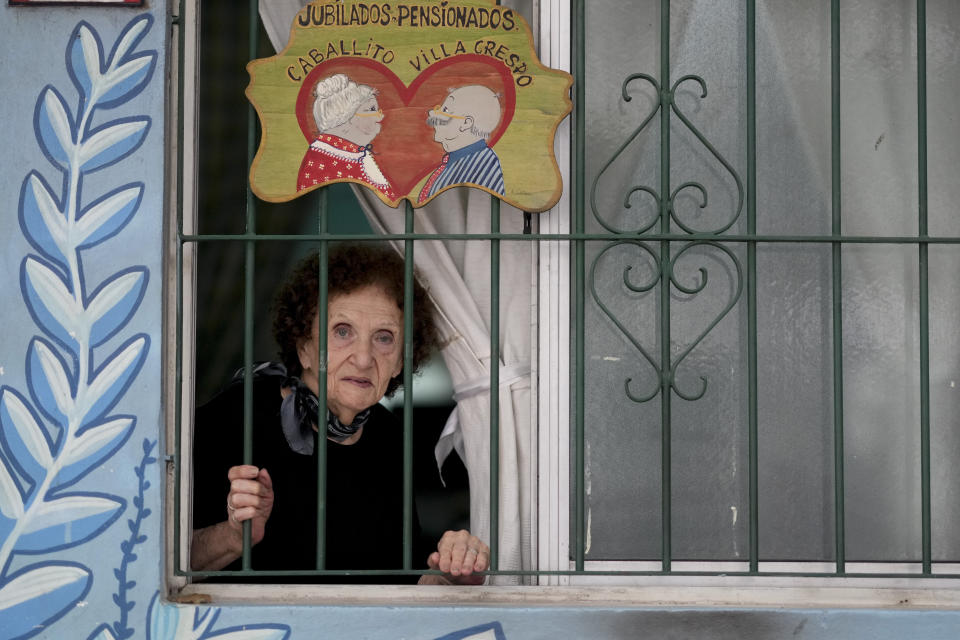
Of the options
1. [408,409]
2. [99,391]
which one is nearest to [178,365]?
[99,391]

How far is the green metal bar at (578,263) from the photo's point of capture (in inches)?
128

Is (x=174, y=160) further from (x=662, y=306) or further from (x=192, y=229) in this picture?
(x=662, y=306)

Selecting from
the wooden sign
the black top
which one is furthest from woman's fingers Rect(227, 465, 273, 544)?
the wooden sign

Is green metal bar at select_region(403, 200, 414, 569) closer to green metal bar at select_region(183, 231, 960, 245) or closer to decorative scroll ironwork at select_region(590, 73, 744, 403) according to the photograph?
green metal bar at select_region(183, 231, 960, 245)

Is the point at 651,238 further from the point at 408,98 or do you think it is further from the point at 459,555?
the point at 459,555

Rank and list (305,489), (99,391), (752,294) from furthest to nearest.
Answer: (305,489)
(752,294)
(99,391)

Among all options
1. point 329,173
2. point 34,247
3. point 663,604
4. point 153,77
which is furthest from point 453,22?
point 663,604

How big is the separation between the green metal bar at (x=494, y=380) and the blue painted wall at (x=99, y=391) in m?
0.23

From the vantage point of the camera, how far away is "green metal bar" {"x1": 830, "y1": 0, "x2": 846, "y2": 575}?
3.26 m

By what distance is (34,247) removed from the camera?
10.6 feet

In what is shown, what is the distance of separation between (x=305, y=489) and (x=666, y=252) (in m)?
1.28

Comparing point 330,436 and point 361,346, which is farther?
point 330,436

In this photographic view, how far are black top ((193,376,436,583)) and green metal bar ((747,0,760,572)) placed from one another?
1.00 meters

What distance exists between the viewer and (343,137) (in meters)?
3.32
